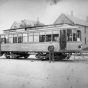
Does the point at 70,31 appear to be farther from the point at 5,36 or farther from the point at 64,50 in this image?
the point at 5,36

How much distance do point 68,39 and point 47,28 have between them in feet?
7.32

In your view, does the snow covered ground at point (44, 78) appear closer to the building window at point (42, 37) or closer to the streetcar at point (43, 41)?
the streetcar at point (43, 41)

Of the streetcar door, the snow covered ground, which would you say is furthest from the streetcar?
the snow covered ground

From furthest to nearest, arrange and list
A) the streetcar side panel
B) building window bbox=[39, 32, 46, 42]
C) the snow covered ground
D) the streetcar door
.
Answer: building window bbox=[39, 32, 46, 42] → the streetcar side panel → the streetcar door → the snow covered ground

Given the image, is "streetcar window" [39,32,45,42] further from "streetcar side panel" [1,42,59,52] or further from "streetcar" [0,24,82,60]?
"streetcar side panel" [1,42,59,52]

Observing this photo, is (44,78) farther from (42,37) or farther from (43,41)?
(42,37)

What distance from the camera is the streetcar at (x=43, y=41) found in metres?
16.2

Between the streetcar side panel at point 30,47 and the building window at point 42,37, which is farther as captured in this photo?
the building window at point 42,37

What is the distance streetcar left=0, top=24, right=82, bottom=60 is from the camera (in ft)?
53.3

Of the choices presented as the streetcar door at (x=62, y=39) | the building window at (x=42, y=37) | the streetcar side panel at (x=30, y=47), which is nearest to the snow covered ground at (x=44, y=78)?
the streetcar door at (x=62, y=39)

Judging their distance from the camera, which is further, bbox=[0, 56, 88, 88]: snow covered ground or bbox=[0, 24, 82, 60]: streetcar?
bbox=[0, 24, 82, 60]: streetcar

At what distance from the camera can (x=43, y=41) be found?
1733 cm

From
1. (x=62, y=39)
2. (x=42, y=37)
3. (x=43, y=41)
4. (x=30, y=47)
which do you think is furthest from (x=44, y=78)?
(x=30, y=47)

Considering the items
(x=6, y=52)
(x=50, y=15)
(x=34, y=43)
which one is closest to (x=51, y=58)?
(x=34, y=43)
